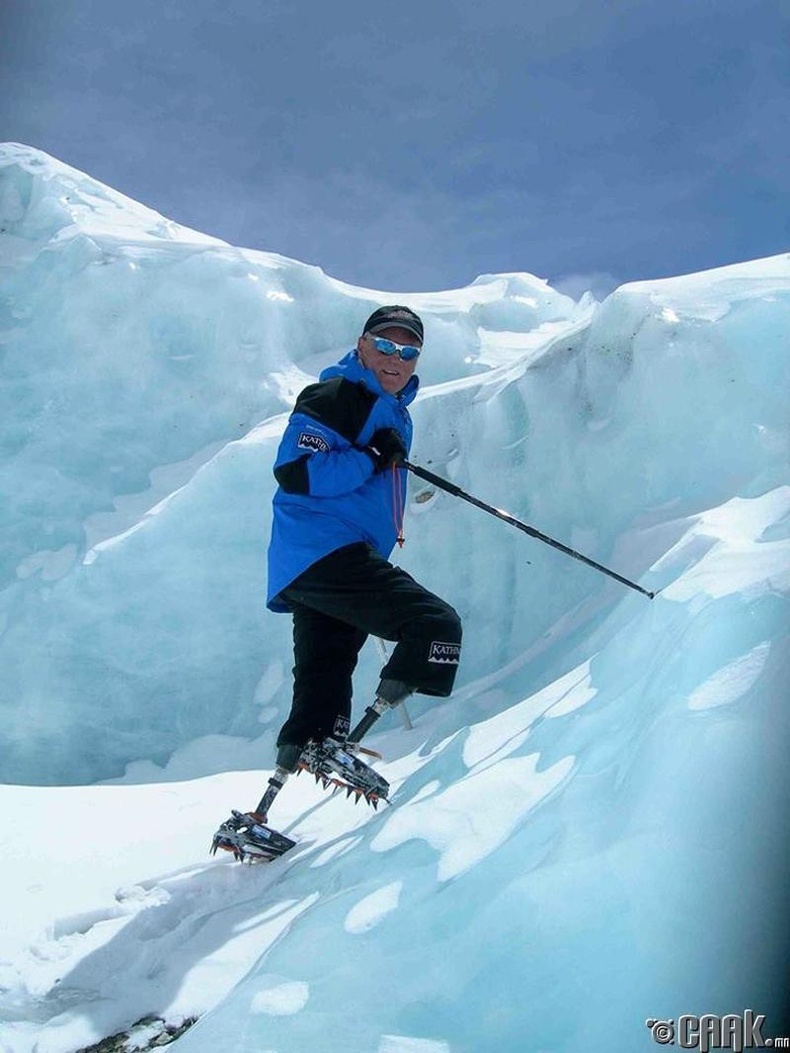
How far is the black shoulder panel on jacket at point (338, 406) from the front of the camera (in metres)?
2.78

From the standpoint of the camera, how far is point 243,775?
412cm

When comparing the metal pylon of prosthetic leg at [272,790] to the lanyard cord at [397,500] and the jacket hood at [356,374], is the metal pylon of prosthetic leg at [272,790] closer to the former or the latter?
the lanyard cord at [397,500]

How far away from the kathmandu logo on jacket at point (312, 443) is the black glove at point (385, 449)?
0.61ft

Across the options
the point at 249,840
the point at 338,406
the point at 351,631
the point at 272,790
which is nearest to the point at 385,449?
the point at 338,406

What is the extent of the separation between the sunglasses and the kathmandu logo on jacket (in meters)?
0.45

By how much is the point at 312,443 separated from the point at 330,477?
12 cm

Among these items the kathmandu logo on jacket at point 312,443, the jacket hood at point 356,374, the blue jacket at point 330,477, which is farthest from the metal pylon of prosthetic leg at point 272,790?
the jacket hood at point 356,374

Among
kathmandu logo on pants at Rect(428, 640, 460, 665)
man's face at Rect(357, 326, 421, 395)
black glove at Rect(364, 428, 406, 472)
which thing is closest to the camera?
kathmandu logo on pants at Rect(428, 640, 460, 665)

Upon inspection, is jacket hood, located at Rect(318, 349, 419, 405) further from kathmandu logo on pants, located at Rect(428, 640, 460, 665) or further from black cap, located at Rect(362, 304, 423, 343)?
kathmandu logo on pants, located at Rect(428, 640, 460, 665)

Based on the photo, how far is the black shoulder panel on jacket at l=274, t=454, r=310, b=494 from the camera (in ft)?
8.92

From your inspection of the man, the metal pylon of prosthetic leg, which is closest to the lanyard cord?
the man

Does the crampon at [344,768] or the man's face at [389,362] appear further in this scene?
the man's face at [389,362]

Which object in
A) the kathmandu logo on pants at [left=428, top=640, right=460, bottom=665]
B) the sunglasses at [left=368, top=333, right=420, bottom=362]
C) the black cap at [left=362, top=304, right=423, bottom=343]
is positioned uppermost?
the black cap at [left=362, top=304, right=423, bottom=343]

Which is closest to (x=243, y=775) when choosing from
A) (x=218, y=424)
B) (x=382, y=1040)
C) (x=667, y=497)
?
(x=667, y=497)
